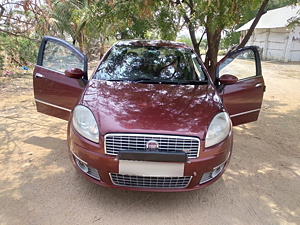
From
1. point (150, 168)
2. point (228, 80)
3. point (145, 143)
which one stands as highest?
point (228, 80)

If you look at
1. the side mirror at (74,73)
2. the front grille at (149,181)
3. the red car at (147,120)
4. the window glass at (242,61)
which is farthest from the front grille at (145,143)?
the window glass at (242,61)

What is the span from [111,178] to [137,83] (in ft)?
4.11

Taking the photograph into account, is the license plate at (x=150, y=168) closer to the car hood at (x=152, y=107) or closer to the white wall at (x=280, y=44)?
the car hood at (x=152, y=107)

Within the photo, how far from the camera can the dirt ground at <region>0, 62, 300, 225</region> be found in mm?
2434

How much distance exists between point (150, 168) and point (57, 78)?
2120mm

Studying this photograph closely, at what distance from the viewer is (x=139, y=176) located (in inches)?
91.4

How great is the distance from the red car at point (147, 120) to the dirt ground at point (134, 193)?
300 millimetres

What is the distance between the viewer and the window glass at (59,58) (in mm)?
3836

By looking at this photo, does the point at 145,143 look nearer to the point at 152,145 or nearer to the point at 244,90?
the point at 152,145

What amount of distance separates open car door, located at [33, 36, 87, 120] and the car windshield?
41 cm

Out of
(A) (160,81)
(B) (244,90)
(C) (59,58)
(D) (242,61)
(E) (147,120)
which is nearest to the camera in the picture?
(E) (147,120)

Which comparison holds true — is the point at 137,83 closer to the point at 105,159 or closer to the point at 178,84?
the point at 178,84

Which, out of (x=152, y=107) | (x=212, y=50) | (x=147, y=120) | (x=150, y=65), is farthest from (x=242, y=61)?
(x=147, y=120)

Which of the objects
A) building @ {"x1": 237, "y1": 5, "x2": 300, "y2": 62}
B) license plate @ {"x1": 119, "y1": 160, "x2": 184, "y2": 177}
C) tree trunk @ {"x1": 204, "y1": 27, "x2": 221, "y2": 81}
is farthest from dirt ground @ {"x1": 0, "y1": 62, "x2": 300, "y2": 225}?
building @ {"x1": 237, "y1": 5, "x2": 300, "y2": 62}
